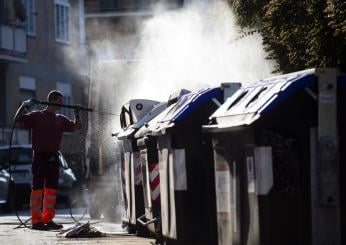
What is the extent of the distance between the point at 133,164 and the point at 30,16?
31800 mm

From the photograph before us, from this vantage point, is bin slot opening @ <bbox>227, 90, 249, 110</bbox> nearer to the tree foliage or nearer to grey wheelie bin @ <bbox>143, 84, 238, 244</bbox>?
grey wheelie bin @ <bbox>143, 84, 238, 244</bbox>

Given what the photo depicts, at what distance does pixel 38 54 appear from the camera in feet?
149

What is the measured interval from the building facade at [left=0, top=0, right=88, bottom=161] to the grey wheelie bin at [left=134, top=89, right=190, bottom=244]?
80.8ft

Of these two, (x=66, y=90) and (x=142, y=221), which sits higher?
(x=66, y=90)

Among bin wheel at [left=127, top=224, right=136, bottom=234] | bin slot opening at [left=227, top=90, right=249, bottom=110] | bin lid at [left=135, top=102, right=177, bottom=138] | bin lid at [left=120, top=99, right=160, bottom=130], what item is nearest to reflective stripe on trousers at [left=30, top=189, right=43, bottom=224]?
bin wheel at [left=127, top=224, right=136, bottom=234]

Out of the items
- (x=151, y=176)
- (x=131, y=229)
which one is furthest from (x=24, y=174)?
(x=151, y=176)

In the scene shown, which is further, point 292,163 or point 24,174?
point 24,174

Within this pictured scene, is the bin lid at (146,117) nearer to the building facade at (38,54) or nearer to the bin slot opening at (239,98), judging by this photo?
the bin slot opening at (239,98)

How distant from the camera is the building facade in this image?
40.7 meters

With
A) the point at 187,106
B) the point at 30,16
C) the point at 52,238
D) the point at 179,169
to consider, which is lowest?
the point at 52,238

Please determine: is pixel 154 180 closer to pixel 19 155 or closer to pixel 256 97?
pixel 256 97

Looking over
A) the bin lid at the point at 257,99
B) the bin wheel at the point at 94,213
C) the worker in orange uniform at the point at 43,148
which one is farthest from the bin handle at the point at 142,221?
the bin wheel at the point at 94,213

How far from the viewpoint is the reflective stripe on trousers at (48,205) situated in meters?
15.0

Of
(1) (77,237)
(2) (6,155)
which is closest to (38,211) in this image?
(1) (77,237)
